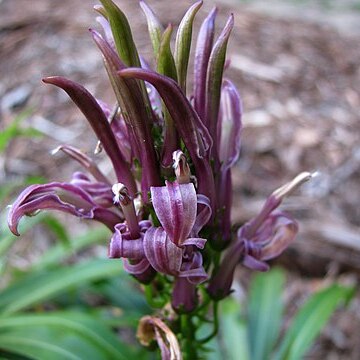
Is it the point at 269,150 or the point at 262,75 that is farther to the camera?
the point at 262,75

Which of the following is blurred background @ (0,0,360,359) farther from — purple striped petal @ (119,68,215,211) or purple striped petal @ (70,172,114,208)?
purple striped petal @ (119,68,215,211)

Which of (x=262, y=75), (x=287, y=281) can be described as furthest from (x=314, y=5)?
(x=287, y=281)

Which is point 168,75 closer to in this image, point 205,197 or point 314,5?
point 205,197

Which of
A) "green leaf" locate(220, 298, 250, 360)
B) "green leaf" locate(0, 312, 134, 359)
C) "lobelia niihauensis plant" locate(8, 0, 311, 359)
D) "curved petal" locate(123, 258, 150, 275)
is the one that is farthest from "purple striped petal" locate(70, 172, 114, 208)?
"green leaf" locate(220, 298, 250, 360)

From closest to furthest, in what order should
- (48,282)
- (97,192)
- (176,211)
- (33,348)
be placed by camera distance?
(176,211) < (97,192) < (33,348) < (48,282)

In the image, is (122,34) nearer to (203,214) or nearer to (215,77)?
(215,77)

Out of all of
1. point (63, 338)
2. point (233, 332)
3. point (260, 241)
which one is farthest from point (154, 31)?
point (233, 332)
